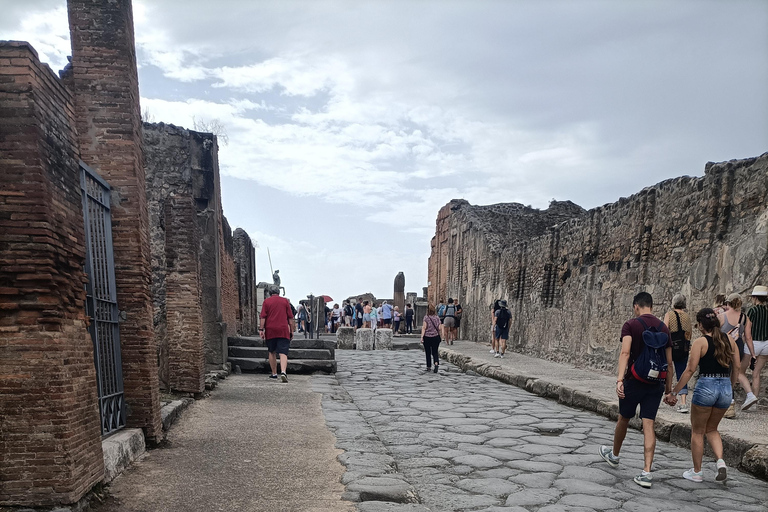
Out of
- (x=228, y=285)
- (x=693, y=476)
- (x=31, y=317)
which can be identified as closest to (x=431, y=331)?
(x=228, y=285)

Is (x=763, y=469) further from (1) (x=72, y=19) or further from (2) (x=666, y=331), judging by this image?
(1) (x=72, y=19)

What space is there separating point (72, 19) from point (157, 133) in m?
4.85

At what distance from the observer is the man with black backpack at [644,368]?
4914mm

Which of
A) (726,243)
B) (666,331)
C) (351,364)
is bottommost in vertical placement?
(351,364)

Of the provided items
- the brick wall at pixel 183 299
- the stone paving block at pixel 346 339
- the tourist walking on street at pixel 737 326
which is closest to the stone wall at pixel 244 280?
the stone paving block at pixel 346 339

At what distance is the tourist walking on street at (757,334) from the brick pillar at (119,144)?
5.82 m

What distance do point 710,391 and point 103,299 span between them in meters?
4.51

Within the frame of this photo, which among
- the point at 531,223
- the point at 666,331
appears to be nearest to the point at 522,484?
the point at 666,331

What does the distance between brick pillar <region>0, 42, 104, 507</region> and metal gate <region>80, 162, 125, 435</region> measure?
105 centimetres

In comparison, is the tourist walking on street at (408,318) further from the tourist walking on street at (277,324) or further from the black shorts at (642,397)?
the black shorts at (642,397)

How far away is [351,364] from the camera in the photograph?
14469 millimetres

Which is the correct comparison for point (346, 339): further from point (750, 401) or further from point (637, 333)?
point (637, 333)

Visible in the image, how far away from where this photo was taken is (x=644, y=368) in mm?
4938

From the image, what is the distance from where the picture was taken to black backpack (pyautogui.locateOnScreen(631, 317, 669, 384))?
491 centimetres
